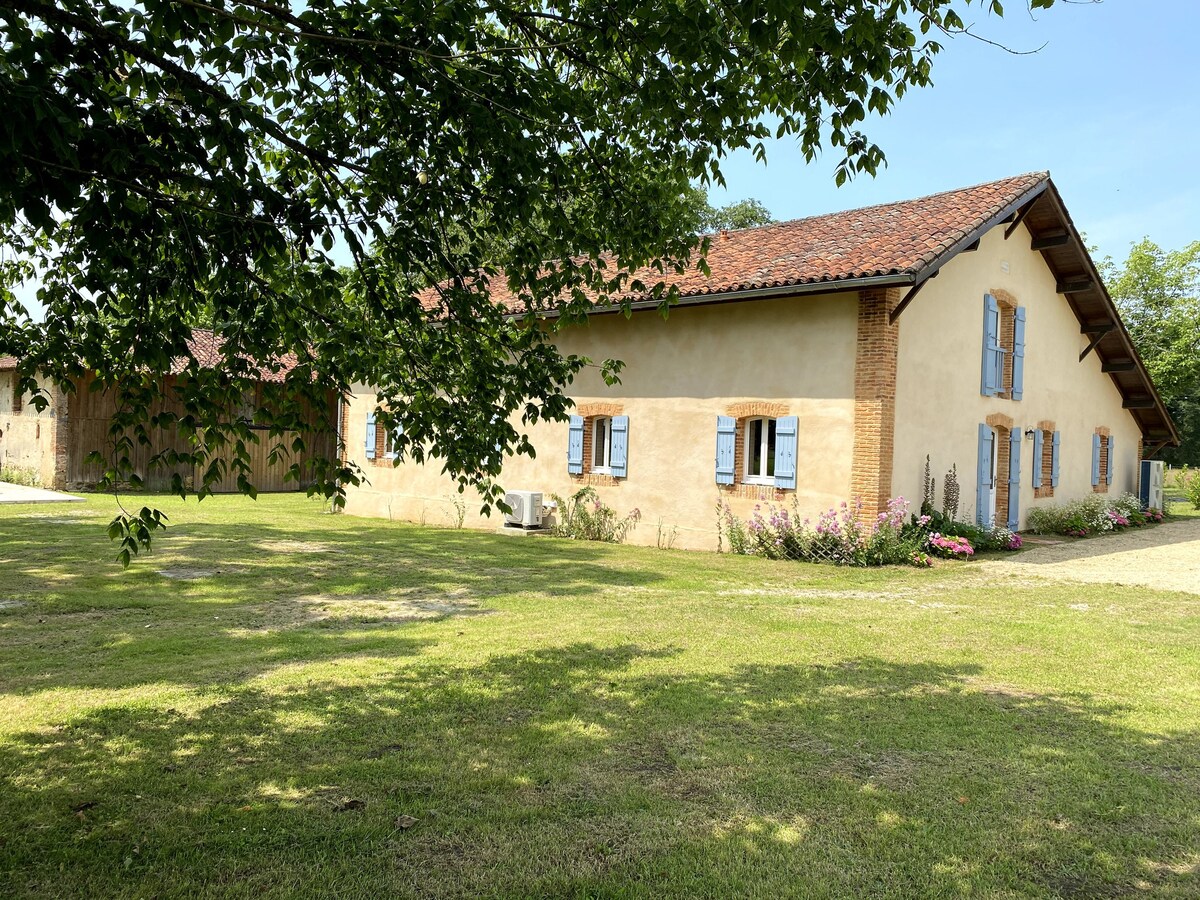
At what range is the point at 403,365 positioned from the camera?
4.97 meters

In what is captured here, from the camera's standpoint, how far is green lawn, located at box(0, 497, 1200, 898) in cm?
331

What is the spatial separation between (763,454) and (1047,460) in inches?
314

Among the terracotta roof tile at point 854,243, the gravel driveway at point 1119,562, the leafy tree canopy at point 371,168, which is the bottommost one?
the gravel driveway at point 1119,562

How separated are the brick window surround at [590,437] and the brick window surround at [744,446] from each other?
2384mm

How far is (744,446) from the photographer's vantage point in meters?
14.1

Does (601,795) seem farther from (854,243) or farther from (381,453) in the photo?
(381,453)

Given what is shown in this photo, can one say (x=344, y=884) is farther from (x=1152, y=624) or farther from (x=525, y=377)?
(x=1152, y=624)

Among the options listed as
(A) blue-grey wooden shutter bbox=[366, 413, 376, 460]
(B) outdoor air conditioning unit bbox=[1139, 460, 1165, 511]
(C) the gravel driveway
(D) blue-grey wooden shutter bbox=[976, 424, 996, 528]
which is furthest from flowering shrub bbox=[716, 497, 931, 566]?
(B) outdoor air conditioning unit bbox=[1139, 460, 1165, 511]

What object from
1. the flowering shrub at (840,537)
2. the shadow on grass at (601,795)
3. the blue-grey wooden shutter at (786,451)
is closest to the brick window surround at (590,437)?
the flowering shrub at (840,537)

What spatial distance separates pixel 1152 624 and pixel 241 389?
8386mm

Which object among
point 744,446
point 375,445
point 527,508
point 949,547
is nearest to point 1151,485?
point 949,547

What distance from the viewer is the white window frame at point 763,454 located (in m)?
13.7

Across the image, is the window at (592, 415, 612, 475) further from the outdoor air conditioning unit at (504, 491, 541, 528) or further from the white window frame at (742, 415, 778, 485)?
the white window frame at (742, 415, 778, 485)

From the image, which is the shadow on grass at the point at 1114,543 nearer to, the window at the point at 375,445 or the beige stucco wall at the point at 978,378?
the beige stucco wall at the point at 978,378
